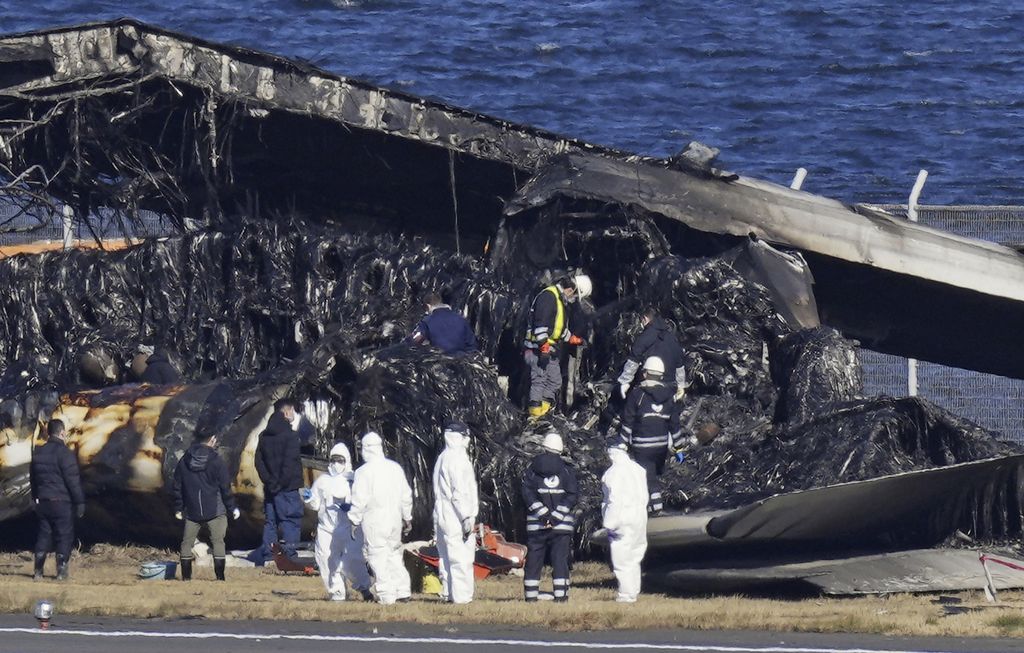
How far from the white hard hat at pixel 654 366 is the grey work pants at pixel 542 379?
1634 millimetres

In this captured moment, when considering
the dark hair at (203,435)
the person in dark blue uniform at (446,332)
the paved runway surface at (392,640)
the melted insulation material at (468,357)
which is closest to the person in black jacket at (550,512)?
the paved runway surface at (392,640)

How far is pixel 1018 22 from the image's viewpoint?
53562 millimetres

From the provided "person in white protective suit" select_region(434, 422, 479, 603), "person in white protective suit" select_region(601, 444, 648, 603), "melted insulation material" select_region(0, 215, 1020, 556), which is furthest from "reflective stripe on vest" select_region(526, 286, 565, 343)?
"person in white protective suit" select_region(434, 422, 479, 603)

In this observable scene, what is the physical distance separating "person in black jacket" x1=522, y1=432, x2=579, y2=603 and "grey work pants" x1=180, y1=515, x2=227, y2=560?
3.53 metres

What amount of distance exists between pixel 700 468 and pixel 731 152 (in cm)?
Answer: 2540

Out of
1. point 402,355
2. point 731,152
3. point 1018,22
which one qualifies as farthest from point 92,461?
point 1018,22

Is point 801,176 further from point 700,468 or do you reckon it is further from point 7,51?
point 7,51

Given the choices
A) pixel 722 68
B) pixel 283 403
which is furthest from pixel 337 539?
pixel 722 68

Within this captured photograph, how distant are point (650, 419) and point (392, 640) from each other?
18.1 ft

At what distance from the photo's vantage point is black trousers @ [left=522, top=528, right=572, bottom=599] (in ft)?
49.1

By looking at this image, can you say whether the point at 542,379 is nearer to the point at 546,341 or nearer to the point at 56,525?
the point at 546,341

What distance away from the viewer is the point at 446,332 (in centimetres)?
1891

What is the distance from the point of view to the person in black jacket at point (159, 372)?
1992cm

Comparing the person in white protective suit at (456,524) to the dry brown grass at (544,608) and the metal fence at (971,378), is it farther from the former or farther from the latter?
the metal fence at (971,378)
